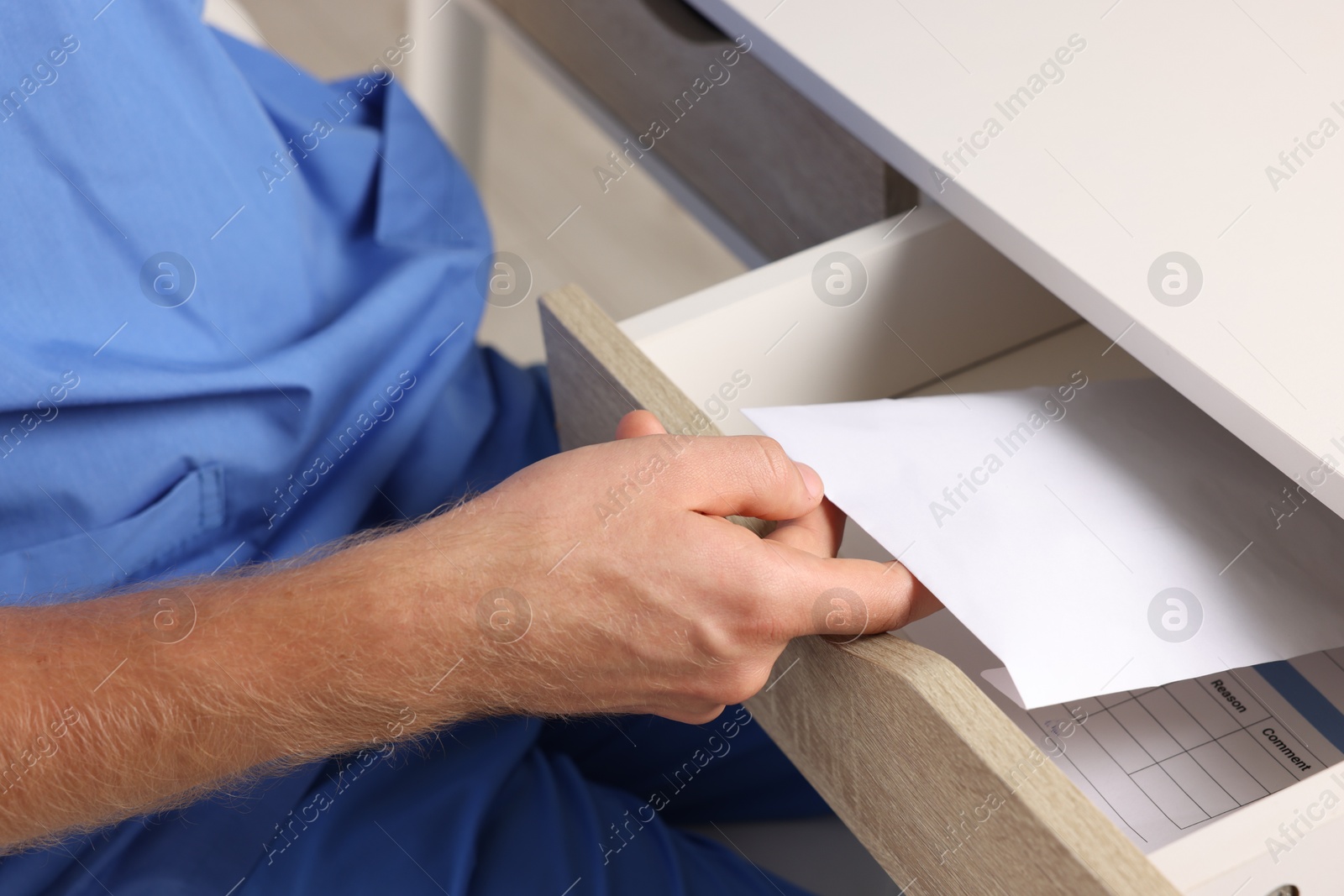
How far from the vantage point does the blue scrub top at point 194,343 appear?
535 mm

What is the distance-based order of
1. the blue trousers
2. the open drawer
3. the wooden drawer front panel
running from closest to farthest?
the open drawer
the blue trousers
the wooden drawer front panel

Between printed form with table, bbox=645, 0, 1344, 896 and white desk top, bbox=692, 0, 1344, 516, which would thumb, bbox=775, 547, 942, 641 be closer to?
printed form with table, bbox=645, 0, 1344, 896

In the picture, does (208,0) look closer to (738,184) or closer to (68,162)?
(68,162)

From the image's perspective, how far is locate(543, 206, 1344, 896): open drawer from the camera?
340 mm

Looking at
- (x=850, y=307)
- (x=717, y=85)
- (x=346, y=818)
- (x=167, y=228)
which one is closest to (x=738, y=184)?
(x=717, y=85)

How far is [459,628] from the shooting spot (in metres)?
0.43

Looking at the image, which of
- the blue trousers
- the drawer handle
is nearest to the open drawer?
the blue trousers

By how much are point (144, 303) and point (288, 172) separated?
0.45 ft

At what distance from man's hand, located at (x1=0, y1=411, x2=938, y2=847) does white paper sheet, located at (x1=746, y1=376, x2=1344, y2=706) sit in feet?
0.10

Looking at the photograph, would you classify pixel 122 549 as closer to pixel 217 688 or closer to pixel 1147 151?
pixel 217 688

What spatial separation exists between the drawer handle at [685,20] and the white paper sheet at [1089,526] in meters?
0.48

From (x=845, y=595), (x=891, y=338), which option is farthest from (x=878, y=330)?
(x=845, y=595)

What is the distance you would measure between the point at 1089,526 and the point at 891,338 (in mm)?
202

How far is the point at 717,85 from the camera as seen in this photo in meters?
0.93
